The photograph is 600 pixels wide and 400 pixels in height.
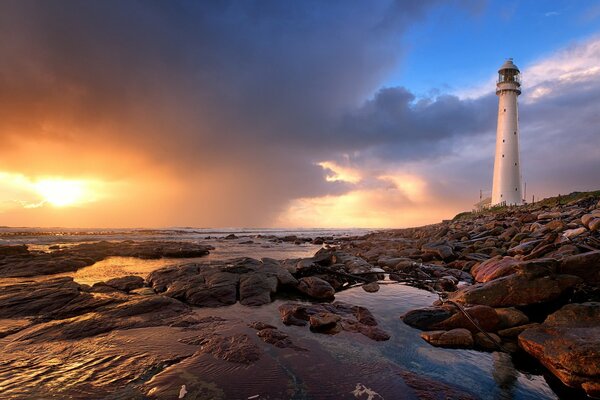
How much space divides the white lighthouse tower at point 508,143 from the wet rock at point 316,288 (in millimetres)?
39420

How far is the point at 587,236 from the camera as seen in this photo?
396 inches

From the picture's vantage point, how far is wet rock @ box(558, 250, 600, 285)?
673 centimetres

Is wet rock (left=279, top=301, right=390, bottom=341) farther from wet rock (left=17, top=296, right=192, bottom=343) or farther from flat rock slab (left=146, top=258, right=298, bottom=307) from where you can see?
wet rock (left=17, top=296, right=192, bottom=343)

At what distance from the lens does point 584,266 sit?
686cm

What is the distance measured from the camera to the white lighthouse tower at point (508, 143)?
39.6m

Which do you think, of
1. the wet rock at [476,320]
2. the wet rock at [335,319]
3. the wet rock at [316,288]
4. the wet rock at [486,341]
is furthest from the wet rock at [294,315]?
the wet rock at [486,341]

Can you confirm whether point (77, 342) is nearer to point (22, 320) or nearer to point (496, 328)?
point (22, 320)

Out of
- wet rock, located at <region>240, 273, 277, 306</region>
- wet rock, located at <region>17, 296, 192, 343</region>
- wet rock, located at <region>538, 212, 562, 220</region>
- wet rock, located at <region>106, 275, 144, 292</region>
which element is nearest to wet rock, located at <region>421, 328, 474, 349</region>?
wet rock, located at <region>240, 273, 277, 306</region>

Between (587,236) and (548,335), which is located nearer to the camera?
(548,335)

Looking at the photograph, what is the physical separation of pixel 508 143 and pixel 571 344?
144 feet

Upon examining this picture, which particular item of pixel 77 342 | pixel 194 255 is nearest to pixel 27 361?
pixel 77 342

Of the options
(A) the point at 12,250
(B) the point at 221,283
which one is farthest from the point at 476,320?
(A) the point at 12,250

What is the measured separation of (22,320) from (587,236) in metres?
17.2

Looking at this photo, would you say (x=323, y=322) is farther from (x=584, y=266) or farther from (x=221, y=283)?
A: (x=584, y=266)
